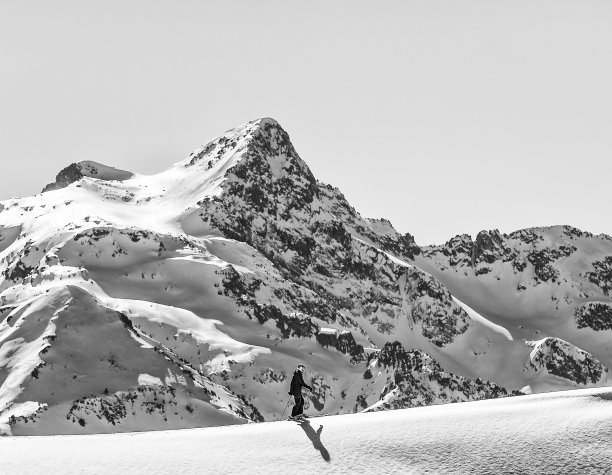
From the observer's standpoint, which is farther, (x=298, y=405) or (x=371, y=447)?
(x=298, y=405)

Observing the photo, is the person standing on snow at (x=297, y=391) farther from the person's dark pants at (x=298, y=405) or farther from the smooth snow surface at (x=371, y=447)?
the smooth snow surface at (x=371, y=447)

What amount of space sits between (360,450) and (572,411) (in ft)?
29.5

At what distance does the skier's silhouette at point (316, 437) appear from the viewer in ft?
109

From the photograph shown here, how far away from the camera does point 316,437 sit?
35.3 metres

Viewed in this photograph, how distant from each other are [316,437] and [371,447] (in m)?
2.41

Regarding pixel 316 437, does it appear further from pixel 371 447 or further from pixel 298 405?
pixel 298 405

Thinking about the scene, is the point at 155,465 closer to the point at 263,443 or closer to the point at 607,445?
the point at 263,443

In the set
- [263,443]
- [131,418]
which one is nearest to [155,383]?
[131,418]

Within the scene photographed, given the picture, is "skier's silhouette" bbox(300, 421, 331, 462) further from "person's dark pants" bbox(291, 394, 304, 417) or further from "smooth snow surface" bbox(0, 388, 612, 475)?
"person's dark pants" bbox(291, 394, 304, 417)

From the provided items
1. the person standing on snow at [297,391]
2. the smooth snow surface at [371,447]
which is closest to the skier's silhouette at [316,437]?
the smooth snow surface at [371,447]

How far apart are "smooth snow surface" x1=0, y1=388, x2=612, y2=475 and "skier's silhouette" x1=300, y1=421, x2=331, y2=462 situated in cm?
3

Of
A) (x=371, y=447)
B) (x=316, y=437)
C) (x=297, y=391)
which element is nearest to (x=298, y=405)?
(x=297, y=391)

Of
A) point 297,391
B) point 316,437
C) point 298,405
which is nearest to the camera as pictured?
point 316,437

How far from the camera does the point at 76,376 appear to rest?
7480 inches
